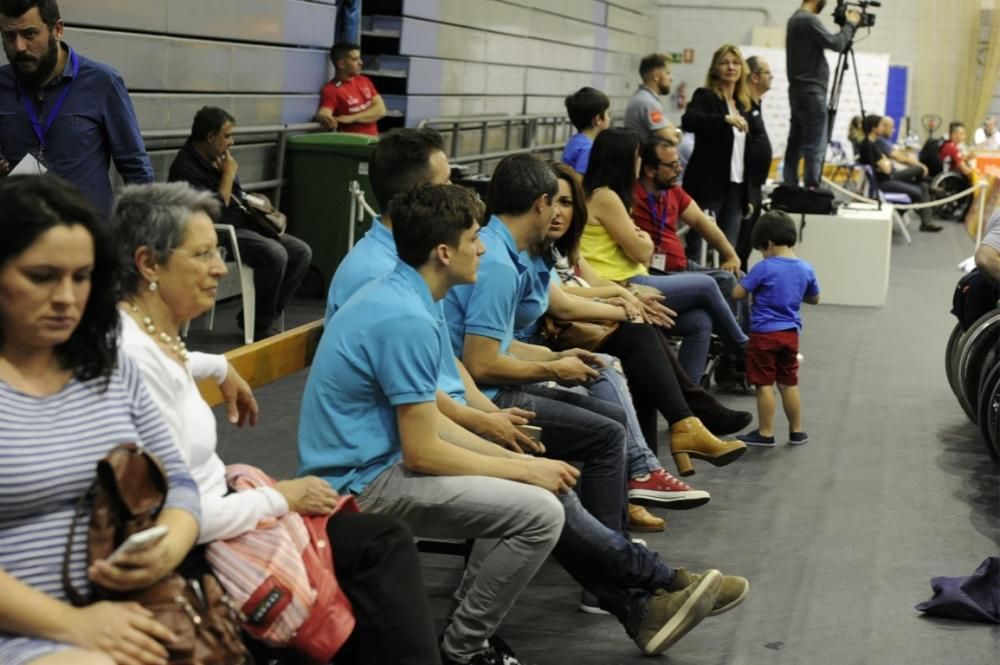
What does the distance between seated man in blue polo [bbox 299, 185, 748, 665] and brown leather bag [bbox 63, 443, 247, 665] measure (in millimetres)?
837

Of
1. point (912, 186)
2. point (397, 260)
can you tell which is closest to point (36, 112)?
point (397, 260)

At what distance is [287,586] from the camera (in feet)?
7.79

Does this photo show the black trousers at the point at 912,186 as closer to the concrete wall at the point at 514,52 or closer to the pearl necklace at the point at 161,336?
the concrete wall at the point at 514,52

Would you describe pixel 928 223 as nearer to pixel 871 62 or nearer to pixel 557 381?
pixel 871 62

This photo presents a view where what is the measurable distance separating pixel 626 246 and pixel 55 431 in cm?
381

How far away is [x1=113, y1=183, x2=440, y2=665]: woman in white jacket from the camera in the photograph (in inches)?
95.6

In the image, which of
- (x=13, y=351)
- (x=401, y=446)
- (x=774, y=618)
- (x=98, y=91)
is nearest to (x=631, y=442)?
(x=774, y=618)

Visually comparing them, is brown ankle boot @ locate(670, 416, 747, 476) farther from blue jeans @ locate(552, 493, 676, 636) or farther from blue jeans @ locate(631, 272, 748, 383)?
blue jeans @ locate(552, 493, 676, 636)

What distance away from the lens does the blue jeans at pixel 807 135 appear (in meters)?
9.88

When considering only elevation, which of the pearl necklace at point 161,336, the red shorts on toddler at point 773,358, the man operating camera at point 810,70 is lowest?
the red shorts on toddler at point 773,358

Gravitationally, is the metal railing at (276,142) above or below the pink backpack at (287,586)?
above

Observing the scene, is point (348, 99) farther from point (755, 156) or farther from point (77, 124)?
point (77, 124)

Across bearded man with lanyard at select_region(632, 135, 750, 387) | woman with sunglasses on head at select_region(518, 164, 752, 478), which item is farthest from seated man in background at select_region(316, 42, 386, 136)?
woman with sunglasses on head at select_region(518, 164, 752, 478)

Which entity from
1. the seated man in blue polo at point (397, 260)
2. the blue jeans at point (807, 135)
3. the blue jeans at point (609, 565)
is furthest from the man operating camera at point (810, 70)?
the blue jeans at point (609, 565)
